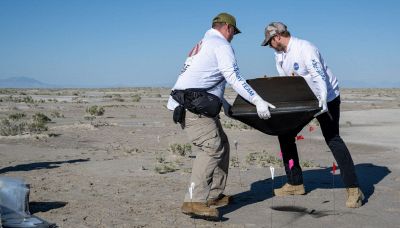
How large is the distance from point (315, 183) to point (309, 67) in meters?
2.63

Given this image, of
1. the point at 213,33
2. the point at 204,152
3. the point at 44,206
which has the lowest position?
the point at 44,206

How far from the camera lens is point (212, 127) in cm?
601

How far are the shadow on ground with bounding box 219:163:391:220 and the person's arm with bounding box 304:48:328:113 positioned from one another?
169 centimetres

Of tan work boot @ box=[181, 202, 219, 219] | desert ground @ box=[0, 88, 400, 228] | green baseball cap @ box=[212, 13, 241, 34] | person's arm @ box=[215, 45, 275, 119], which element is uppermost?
green baseball cap @ box=[212, 13, 241, 34]

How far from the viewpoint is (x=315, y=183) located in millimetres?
8367

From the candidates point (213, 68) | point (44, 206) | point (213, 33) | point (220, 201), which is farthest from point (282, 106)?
point (44, 206)

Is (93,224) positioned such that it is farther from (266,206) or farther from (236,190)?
(236,190)

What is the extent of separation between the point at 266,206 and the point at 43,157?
20.6 feet

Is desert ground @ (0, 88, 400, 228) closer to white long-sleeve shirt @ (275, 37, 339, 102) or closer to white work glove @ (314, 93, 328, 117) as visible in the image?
white work glove @ (314, 93, 328, 117)

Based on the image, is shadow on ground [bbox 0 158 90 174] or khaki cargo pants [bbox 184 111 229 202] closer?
khaki cargo pants [bbox 184 111 229 202]

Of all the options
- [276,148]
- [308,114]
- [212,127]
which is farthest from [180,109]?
[276,148]

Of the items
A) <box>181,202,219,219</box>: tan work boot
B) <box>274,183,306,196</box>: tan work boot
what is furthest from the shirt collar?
<box>274,183,306,196</box>: tan work boot

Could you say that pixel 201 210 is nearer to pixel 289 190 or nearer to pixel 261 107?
pixel 261 107

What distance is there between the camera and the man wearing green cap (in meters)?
5.77
